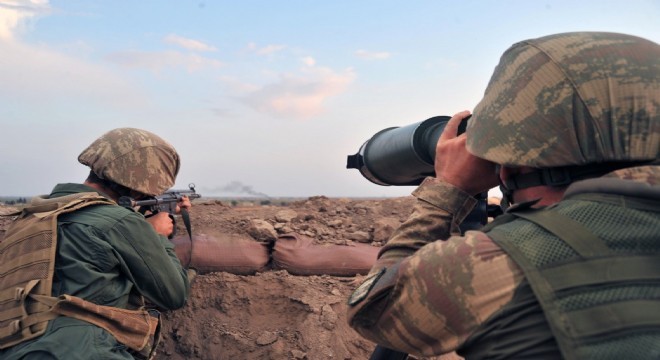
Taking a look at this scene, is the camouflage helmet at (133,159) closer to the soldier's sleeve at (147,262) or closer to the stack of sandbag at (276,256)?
the soldier's sleeve at (147,262)

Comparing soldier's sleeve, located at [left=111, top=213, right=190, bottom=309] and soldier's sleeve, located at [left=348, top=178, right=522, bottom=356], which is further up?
soldier's sleeve, located at [left=348, top=178, right=522, bottom=356]

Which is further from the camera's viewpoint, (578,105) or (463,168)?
(463,168)

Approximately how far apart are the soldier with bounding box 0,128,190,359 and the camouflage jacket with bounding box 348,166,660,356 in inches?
62.2

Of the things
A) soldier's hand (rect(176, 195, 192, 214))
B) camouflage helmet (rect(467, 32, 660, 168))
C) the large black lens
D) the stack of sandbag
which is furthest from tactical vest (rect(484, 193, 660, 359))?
the stack of sandbag

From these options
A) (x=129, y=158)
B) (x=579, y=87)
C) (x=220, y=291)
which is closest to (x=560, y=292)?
(x=579, y=87)

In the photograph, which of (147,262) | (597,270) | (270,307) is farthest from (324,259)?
(597,270)

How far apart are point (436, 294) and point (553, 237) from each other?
0.24 m

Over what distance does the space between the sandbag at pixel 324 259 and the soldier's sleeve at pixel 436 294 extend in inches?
103

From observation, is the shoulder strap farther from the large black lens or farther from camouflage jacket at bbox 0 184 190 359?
the large black lens

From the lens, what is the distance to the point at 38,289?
2463 millimetres

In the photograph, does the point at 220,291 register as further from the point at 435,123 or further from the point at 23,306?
the point at 435,123

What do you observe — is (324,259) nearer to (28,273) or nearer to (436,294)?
(28,273)

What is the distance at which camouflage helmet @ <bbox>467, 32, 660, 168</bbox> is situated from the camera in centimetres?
119

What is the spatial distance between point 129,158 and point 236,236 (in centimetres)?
116
